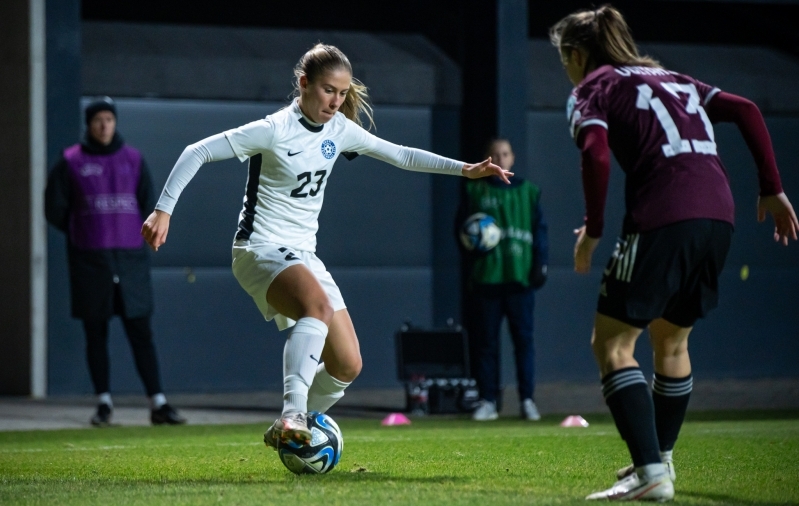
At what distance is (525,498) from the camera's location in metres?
4.56

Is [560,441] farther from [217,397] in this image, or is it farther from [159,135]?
[159,135]

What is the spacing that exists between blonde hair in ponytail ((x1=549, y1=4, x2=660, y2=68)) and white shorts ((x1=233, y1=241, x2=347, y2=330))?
1.65 m

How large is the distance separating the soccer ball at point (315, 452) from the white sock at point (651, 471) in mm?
1564

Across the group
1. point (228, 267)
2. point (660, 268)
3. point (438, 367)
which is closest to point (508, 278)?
point (438, 367)

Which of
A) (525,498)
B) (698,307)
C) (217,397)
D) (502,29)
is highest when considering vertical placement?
(502,29)

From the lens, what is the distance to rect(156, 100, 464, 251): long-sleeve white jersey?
18.9ft

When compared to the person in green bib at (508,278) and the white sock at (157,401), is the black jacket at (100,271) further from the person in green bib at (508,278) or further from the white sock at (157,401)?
the person in green bib at (508,278)

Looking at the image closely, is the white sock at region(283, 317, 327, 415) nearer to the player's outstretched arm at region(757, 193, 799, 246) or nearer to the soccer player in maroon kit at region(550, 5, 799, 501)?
the soccer player in maroon kit at region(550, 5, 799, 501)

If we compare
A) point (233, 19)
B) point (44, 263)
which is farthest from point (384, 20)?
point (44, 263)

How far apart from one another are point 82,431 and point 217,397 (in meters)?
3.47

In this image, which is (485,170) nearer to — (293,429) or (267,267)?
(267,267)

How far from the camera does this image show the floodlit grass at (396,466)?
4.73 m

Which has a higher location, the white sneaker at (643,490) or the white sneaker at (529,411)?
the white sneaker at (643,490)

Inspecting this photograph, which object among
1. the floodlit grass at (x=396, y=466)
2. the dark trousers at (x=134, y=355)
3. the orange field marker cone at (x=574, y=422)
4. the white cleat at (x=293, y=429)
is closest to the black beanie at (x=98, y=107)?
the dark trousers at (x=134, y=355)
